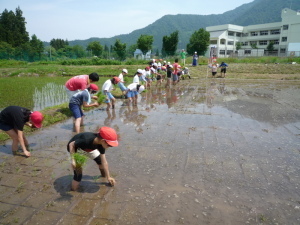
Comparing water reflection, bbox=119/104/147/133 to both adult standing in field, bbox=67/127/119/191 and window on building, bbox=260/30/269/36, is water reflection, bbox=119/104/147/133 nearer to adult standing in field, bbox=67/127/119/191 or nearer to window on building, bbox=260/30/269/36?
adult standing in field, bbox=67/127/119/191

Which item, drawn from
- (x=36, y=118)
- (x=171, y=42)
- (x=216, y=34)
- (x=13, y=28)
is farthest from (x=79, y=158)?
(x=216, y=34)

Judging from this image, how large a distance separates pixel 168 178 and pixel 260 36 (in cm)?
6968

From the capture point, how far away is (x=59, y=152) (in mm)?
4895

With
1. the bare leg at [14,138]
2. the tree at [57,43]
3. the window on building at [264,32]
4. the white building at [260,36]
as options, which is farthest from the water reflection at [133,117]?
the tree at [57,43]

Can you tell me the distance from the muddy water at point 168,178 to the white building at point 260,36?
4870 centimetres

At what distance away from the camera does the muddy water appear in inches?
119

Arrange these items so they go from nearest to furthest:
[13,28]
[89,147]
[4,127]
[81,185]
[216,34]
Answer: [89,147]
[81,185]
[4,127]
[13,28]
[216,34]

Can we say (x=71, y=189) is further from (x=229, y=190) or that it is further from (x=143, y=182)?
(x=229, y=190)

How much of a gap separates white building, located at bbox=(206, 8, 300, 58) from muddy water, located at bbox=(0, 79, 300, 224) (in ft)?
160

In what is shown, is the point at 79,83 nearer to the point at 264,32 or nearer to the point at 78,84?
the point at 78,84

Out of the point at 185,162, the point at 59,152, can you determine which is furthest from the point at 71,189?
the point at 185,162

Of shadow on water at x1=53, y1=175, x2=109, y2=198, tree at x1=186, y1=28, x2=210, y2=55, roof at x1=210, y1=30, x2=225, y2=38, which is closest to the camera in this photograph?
shadow on water at x1=53, y1=175, x2=109, y2=198

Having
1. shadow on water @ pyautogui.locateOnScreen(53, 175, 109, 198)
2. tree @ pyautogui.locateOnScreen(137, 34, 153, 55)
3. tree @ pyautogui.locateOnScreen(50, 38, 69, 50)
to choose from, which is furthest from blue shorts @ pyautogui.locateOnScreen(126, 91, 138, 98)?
tree @ pyautogui.locateOnScreen(50, 38, 69, 50)

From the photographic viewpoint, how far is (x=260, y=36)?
206 feet
